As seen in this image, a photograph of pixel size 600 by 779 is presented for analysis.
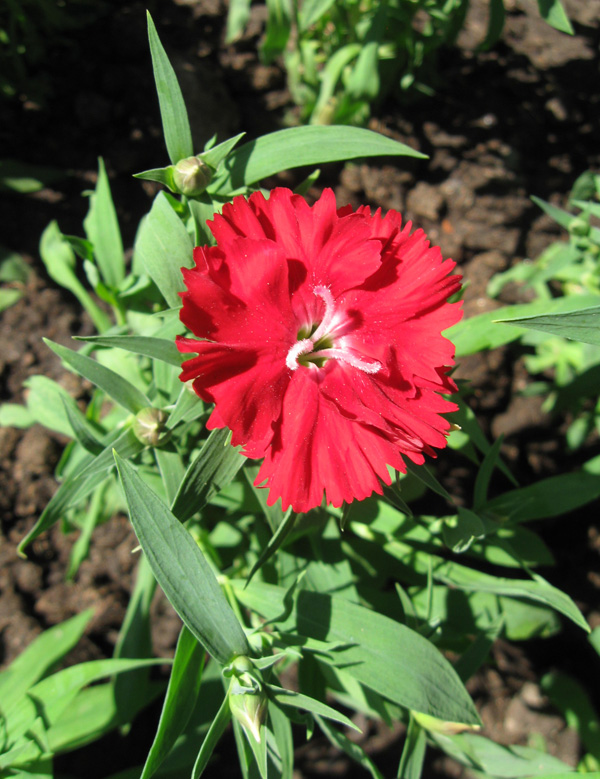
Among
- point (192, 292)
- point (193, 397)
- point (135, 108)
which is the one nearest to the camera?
point (192, 292)

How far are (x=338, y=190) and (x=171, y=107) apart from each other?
1587mm

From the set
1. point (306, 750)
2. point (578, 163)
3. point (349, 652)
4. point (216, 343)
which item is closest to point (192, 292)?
point (216, 343)

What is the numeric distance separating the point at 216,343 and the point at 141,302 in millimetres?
962

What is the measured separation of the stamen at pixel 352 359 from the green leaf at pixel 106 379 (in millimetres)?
467

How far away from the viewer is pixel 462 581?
5.76 ft

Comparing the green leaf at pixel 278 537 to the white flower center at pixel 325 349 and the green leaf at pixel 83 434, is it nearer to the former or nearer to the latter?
the white flower center at pixel 325 349

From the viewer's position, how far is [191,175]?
1265 millimetres

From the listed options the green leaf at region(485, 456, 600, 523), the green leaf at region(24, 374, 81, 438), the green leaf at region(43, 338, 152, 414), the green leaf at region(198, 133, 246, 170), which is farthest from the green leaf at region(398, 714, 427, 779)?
the green leaf at region(198, 133, 246, 170)

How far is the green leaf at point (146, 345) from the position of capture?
3.96ft

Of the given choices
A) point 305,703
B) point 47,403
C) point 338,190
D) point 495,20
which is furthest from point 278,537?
point 495,20

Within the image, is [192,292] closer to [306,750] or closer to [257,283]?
[257,283]

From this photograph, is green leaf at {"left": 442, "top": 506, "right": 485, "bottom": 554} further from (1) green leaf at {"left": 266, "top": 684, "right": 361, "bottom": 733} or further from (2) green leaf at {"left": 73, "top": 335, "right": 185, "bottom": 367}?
(2) green leaf at {"left": 73, "top": 335, "right": 185, "bottom": 367}

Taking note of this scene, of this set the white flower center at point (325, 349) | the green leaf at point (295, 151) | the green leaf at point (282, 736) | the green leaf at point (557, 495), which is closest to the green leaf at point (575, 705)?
the green leaf at point (557, 495)

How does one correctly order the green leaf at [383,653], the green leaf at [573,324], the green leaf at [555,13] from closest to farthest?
the green leaf at [573,324]
the green leaf at [383,653]
the green leaf at [555,13]
